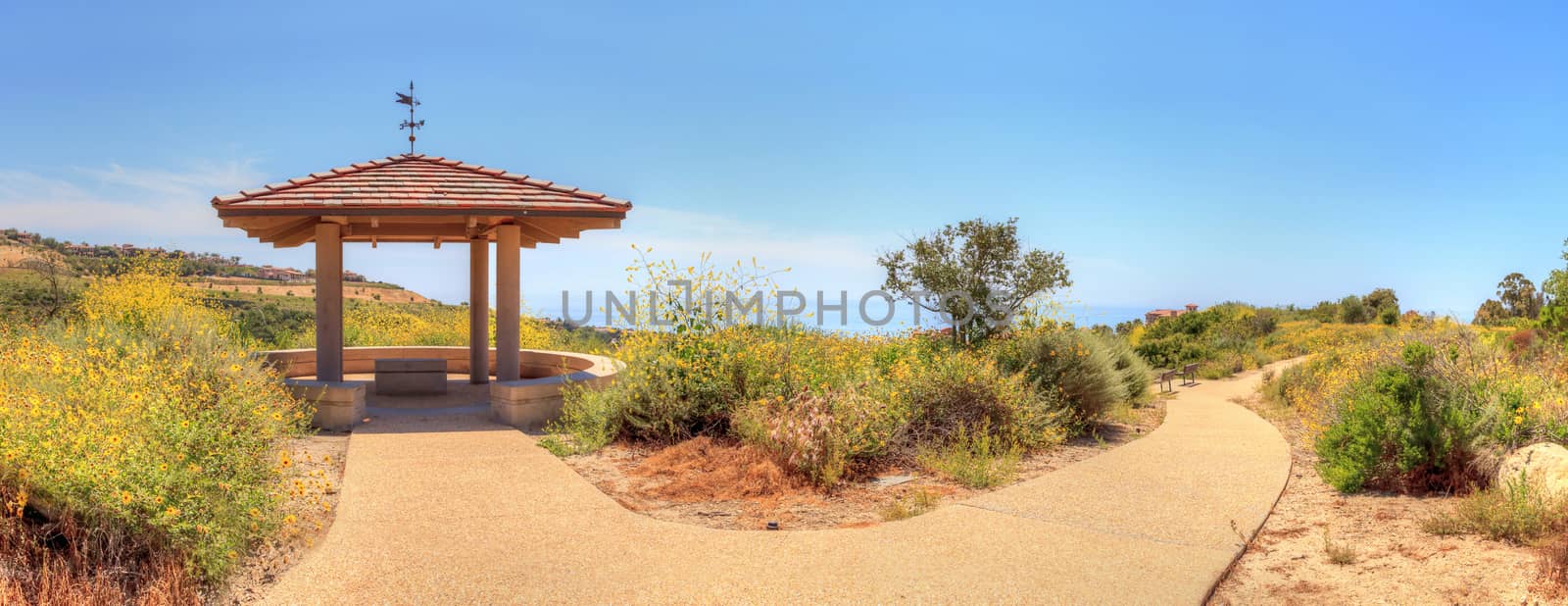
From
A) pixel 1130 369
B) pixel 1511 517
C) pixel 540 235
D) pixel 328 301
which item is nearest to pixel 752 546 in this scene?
pixel 1511 517

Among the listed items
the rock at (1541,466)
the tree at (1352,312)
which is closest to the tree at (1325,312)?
the tree at (1352,312)

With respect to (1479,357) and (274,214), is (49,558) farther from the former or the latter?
(1479,357)

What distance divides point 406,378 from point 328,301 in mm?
1825

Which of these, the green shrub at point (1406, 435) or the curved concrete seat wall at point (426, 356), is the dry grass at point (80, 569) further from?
the green shrub at point (1406, 435)

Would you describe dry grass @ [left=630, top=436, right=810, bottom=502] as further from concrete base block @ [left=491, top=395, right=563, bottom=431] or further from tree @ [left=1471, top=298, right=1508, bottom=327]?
tree @ [left=1471, top=298, right=1508, bottom=327]

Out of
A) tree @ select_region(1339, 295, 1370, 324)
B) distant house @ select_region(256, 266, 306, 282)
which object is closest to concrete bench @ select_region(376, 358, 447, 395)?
tree @ select_region(1339, 295, 1370, 324)

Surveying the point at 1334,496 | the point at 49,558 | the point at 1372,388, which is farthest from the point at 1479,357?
the point at 49,558

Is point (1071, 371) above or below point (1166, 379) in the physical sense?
above

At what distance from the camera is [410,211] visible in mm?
→ 9570

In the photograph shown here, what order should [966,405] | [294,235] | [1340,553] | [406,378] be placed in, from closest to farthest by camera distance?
[1340,553]
[966,405]
[406,378]
[294,235]

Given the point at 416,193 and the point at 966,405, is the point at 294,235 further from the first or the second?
the point at 966,405

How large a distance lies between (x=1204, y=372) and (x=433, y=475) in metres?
18.8

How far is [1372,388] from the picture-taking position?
24.8 feet

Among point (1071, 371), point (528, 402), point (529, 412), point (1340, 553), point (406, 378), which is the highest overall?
point (1071, 371)
